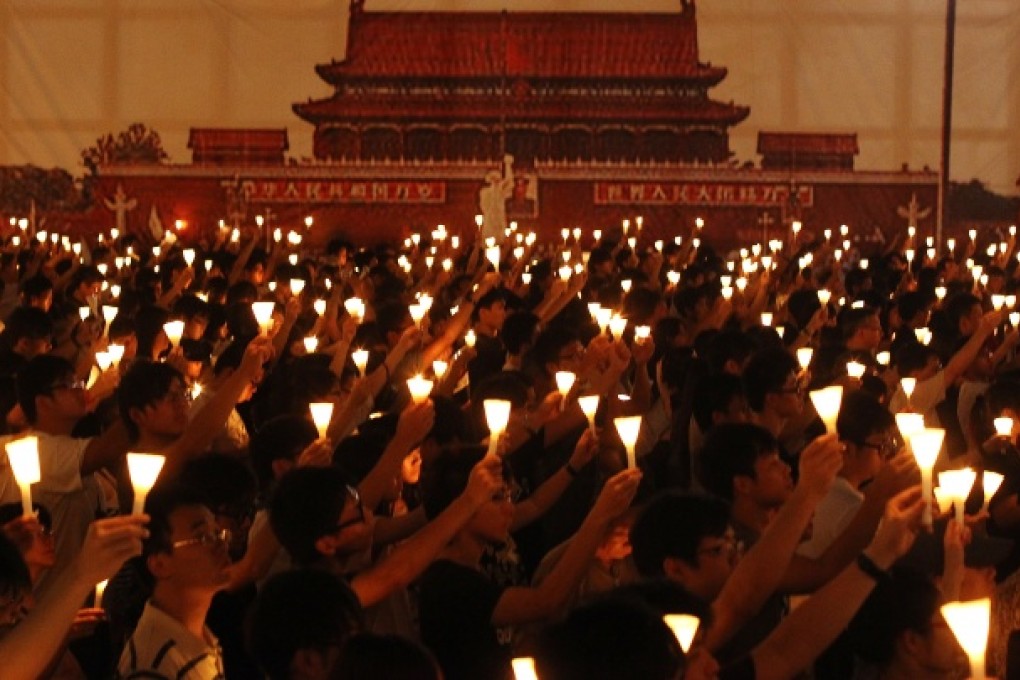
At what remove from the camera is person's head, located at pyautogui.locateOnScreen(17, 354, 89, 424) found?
6207 millimetres

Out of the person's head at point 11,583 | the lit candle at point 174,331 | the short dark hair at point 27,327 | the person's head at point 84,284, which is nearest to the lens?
the person's head at point 11,583

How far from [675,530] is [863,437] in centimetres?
153

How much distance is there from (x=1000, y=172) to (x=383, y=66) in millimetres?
7809

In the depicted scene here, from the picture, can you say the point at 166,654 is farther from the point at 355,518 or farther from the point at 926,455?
the point at 926,455

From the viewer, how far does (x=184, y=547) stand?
431 cm

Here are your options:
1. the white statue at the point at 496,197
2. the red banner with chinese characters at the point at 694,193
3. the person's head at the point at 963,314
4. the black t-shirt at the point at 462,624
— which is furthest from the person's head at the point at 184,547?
the red banner with chinese characters at the point at 694,193

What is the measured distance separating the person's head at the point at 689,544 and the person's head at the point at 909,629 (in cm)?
37

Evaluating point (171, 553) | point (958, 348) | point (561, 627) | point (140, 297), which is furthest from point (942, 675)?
point (140, 297)

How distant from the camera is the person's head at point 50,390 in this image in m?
6.21

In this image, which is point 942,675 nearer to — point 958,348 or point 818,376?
point 818,376

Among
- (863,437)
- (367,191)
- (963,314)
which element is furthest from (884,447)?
(367,191)

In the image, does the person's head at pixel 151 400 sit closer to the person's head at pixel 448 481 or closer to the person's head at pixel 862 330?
the person's head at pixel 448 481

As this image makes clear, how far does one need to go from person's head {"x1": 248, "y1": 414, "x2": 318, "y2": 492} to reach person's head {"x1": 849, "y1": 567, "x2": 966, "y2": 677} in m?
2.04

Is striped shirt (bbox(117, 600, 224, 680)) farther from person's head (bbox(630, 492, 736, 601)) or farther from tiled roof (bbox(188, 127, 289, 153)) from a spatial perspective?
tiled roof (bbox(188, 127, 289, 153))
